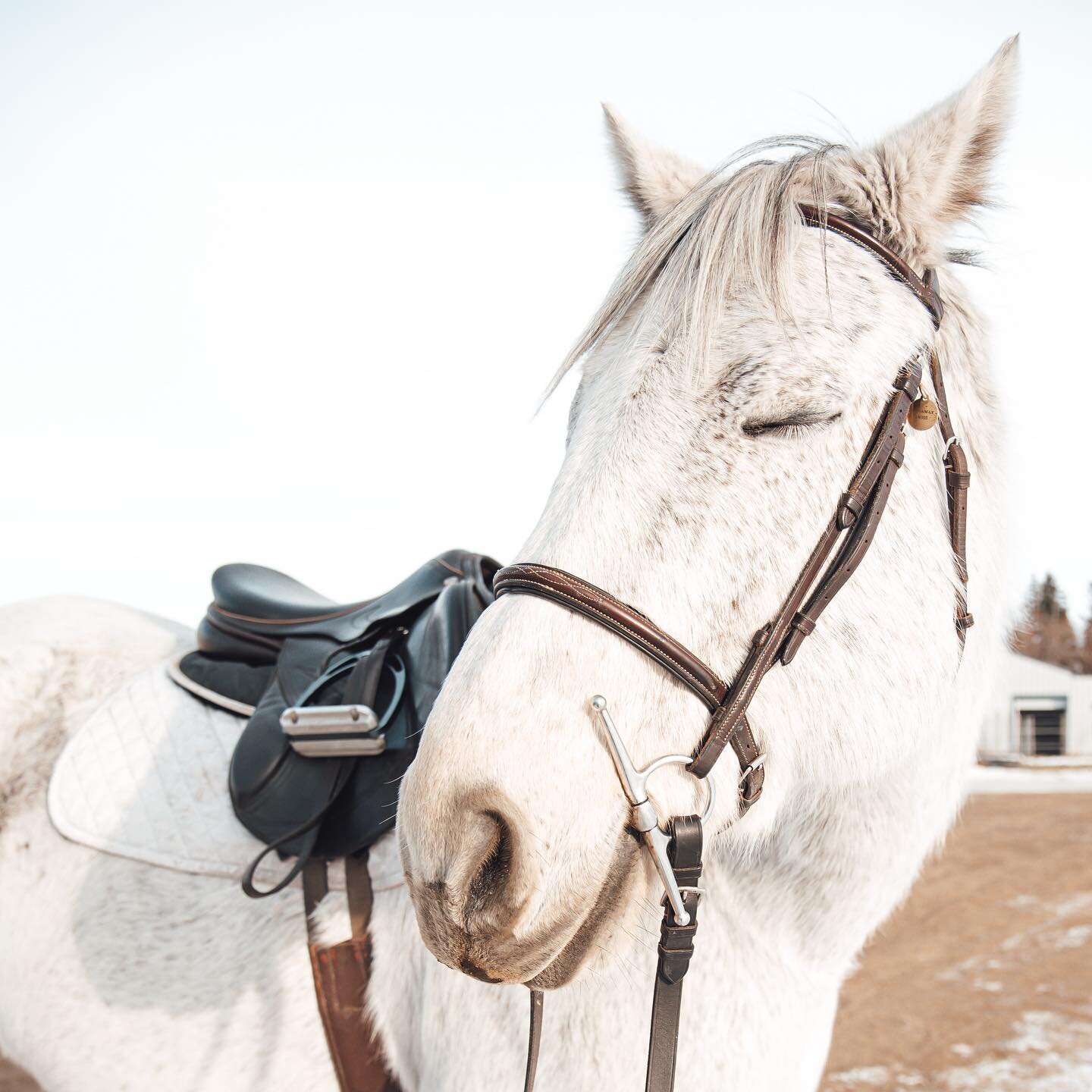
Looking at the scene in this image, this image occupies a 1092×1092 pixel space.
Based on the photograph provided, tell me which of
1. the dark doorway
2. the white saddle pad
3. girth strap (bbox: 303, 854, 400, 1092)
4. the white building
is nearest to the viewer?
girth strap (bbox: 303, 854, 400, 1092)

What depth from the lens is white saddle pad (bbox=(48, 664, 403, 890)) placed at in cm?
210

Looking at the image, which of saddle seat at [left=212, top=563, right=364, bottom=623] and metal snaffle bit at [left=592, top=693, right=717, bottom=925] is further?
saddle seat at [left=212, top=563, right=364, bottom=623]

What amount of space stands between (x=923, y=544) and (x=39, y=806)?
7.76ft

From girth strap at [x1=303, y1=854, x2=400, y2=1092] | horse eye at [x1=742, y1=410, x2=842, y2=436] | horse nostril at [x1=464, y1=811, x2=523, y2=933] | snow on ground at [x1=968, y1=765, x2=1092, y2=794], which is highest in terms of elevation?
horse eye at [x1=742, y1=410, x2=842, y2=436]

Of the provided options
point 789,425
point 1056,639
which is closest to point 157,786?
point 789,425

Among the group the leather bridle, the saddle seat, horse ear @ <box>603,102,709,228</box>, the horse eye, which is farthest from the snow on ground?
the horse eye

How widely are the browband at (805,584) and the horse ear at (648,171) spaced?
0.51 m

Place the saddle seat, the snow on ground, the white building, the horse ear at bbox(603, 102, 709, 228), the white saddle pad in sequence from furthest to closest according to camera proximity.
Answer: the white building
the snow on ground
the saddle seat
the white saddle pad
the horse ear at bbox(603, 102, 709, 228)

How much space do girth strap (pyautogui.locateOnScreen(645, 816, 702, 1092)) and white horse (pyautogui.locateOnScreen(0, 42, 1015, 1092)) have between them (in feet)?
0.16

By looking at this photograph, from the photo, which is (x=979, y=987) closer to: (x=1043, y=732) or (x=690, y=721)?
(x=690, y=721)

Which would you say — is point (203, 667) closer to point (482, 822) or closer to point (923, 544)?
point (482, 822)

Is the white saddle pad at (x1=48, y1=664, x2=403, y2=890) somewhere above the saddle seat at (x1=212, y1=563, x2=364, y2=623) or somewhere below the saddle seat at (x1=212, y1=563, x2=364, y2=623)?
below

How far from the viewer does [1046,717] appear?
31234 mm

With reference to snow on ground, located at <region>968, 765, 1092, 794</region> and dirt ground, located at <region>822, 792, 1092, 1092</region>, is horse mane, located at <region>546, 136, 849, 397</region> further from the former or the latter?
snow on ground, located at <region>968, 765, 1092, 794</region>
